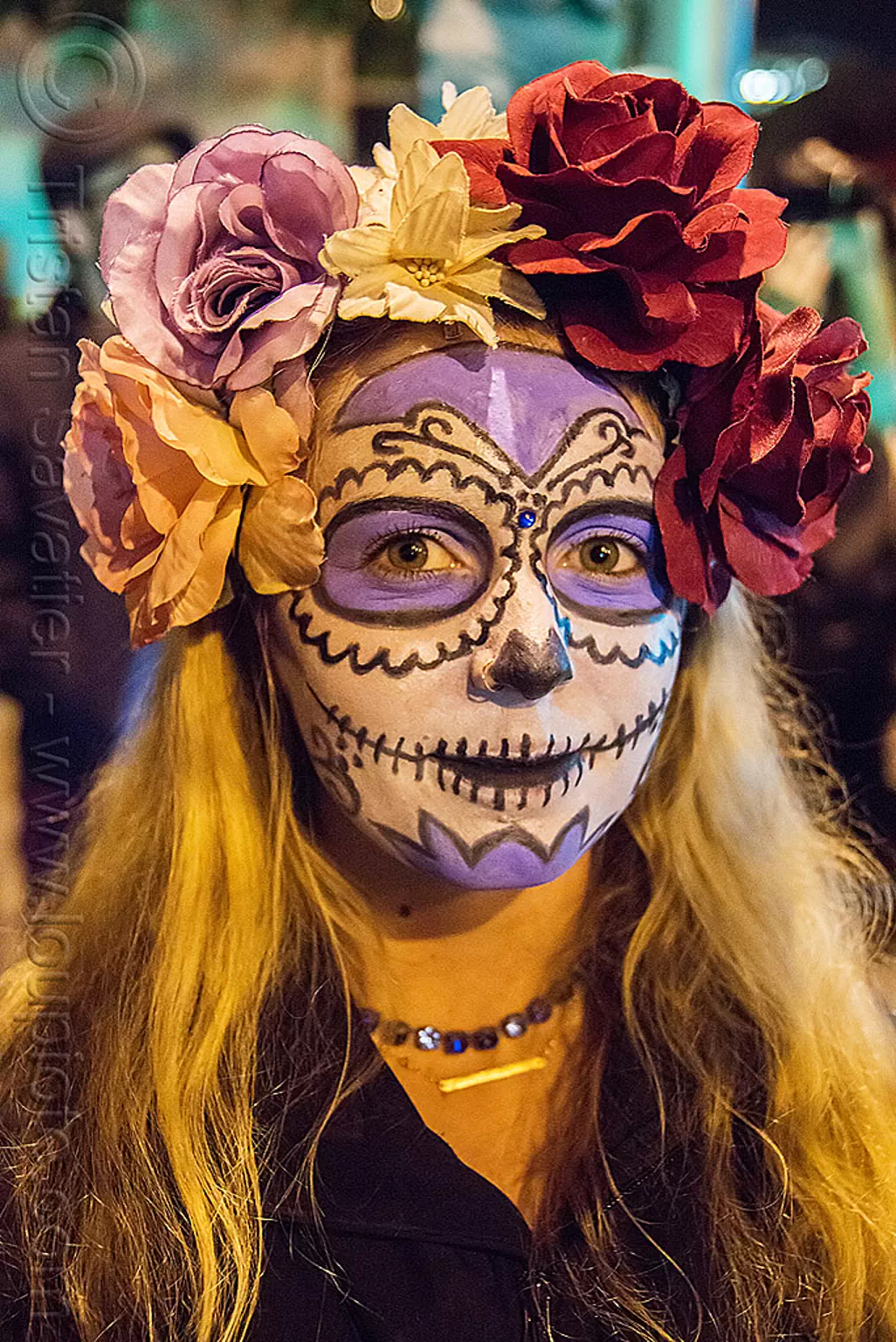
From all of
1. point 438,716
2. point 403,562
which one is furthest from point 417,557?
point 438,716

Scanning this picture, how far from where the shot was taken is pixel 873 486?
5.59 feet

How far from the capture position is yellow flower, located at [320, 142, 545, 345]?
0.90 metres

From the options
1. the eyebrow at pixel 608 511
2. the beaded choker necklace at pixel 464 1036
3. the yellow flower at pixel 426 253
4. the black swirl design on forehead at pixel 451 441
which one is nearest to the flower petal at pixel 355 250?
the yellow flower at pixel 426 253

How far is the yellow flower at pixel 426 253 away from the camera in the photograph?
90cm

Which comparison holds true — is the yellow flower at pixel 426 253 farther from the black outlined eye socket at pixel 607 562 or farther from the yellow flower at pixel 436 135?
the black outlined eye socket at pixel 607 562

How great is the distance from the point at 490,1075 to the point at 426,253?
0.67 metres

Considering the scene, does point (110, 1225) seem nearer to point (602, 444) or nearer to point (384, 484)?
point (384, 484)

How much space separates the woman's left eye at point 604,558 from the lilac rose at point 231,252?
0.85 ft

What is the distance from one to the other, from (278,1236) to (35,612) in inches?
42.6

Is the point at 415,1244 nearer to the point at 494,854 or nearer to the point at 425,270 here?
the point at 494,854

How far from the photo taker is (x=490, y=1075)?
Answer: 1.08 metres
